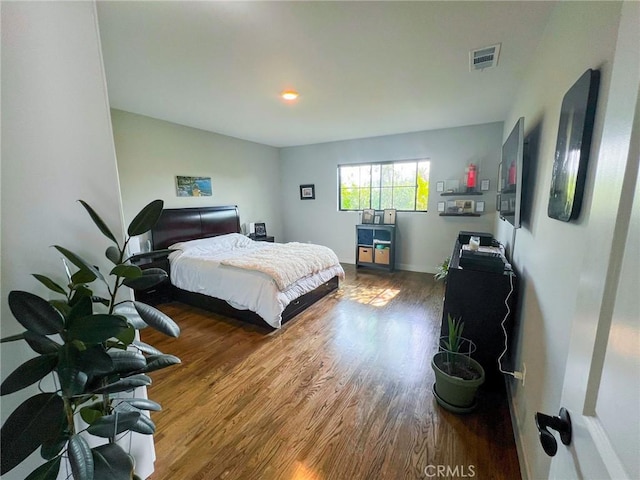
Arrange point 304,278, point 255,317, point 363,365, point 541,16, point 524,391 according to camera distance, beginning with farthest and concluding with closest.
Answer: point 304,278 < point 255,317 < point 363,365 < point 541,16 < point 524,391

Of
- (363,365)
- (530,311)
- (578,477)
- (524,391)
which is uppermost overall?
(578,477)

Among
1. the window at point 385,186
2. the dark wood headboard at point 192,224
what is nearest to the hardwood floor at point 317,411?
the dark wood headboard at point 192,224

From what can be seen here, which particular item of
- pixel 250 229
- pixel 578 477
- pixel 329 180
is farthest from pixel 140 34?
pixel 329 180

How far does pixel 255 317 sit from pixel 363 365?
131cm

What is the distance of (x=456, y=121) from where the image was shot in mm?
4031

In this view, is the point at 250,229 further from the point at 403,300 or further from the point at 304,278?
the point at 403,300

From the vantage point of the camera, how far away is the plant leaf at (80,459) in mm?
723

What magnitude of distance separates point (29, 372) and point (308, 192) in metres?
5.41

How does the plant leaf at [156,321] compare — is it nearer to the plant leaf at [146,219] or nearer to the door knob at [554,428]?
the plant leaf at [146,219]

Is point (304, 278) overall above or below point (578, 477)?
below

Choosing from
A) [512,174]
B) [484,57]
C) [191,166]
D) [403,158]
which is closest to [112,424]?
[512,174]

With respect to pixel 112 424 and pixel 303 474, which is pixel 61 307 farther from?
pixel 303 474

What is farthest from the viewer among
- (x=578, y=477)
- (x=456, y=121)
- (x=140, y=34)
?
(x=456, y=121)

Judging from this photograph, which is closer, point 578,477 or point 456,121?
point 578,477
